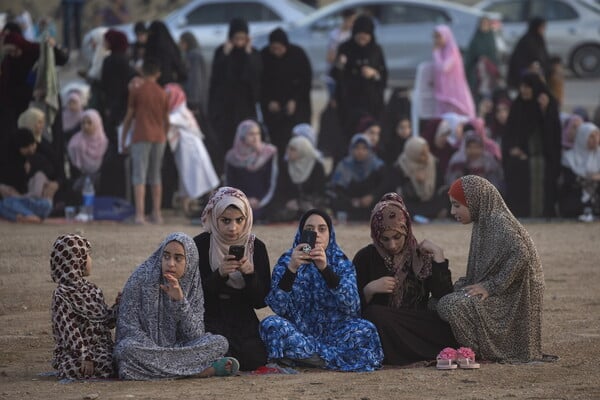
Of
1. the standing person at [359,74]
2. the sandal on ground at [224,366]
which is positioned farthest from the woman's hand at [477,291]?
the standing person at [359,74]

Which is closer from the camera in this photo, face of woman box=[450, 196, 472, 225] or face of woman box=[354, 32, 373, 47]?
face of woman box=[450, 196, 472, 225]

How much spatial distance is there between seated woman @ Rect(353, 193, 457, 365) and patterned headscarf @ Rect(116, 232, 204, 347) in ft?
3.32

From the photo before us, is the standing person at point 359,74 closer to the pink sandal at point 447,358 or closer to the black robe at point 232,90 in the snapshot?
the black robe at point 232,90

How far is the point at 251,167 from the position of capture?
15.0 meters

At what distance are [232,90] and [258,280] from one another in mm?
8229

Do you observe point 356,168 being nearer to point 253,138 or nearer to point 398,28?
point 253,138

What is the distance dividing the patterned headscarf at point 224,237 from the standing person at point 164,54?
759 centimetres

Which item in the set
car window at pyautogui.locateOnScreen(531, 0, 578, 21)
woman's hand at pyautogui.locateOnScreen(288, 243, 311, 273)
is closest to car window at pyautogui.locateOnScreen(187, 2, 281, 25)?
car window at pyautogui.locateOnScreen(531, 0, 578, 21)

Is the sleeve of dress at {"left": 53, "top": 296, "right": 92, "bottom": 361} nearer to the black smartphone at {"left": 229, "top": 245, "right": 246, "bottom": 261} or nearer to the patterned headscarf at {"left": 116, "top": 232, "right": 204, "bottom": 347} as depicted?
the patterned headscarf at {"left": 116, "top": 232, "right": 204, "bottom": 347}

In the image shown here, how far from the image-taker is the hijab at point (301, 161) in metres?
15.1

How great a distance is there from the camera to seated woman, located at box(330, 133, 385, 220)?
14930 mm

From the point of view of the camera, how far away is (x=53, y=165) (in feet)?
48.1

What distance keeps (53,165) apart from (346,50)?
12.6 feet

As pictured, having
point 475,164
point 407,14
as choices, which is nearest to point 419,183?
point 475,164
